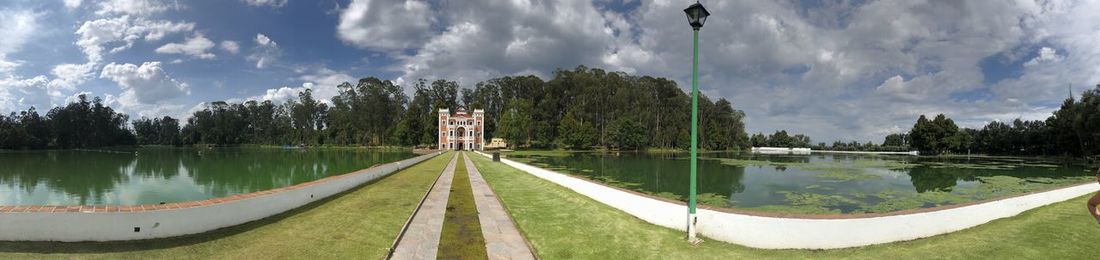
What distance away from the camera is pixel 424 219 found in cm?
877

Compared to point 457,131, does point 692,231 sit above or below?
below

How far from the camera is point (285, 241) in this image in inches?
250

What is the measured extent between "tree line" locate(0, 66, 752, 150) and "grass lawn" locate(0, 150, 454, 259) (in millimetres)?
58784

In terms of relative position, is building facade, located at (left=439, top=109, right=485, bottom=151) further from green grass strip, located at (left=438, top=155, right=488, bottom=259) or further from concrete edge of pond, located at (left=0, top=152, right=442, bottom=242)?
concrete edge of pond, located at (left=0, top=152, right=442, bottom=242)

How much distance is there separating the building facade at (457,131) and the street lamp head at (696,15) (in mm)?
63774

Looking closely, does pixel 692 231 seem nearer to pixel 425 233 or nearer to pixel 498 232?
pixel 498 232

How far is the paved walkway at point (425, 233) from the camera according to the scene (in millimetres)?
6298

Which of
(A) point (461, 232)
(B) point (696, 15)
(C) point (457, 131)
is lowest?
(A) point (461, 232)

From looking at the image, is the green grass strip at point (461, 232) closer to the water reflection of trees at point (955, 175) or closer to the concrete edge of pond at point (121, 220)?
the concrete edge of pond at point (121, 220)

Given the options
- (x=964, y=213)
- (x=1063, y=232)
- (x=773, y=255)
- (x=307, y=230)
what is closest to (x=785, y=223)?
(x=773, y=255)

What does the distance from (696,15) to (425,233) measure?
585 cm

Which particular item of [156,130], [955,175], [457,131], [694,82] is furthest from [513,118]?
[156,130]

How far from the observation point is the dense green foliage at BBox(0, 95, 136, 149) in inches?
2514

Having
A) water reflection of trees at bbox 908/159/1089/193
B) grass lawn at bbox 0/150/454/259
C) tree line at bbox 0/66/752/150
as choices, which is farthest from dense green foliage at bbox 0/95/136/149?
water reflection of trees at bbox 908/159/1089/193
